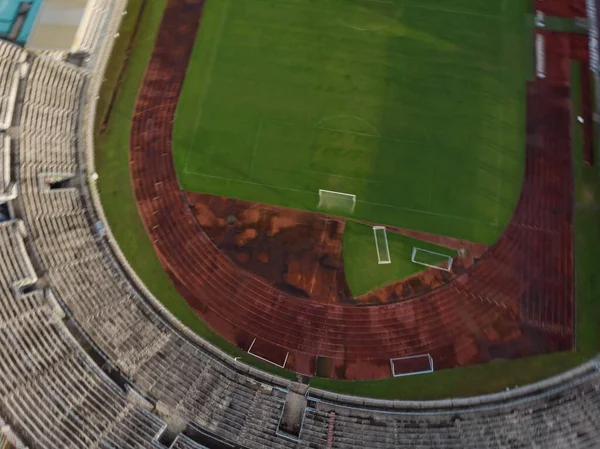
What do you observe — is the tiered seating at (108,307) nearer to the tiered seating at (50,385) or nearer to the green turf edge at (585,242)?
the tiered seating at (50,385)

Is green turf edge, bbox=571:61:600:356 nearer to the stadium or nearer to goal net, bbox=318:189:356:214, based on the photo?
the stadium

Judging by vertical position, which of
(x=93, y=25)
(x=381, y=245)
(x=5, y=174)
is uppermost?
(x=93, y=25)

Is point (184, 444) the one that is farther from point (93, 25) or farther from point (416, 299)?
point (93, 25)

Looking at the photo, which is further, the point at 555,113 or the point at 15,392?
the point at 555,113

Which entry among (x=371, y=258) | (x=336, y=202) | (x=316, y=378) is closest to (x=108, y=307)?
(x=316, y=378)

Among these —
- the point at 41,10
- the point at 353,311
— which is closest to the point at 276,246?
the point at 353,311

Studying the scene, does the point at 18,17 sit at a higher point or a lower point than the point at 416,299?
higher

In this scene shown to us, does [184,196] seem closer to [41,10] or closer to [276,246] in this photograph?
[276,246]
